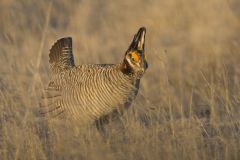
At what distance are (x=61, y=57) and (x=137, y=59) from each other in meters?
1.23

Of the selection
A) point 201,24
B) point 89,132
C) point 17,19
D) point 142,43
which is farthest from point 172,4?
point 89,132

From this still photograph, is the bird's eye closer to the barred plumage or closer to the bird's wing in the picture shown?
the barred plumage

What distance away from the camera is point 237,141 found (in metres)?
5.26

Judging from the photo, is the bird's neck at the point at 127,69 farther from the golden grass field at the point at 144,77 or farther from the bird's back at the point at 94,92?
the golden grass field at the point at 144,77

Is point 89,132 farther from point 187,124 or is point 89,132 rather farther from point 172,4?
point 172,4

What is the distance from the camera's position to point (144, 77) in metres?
8.42

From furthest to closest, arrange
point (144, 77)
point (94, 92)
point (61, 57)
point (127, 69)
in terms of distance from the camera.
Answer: point (144, 77), point (61, 57), point (127, 69), point (94, 92)

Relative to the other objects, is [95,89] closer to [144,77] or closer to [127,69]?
[127,69]

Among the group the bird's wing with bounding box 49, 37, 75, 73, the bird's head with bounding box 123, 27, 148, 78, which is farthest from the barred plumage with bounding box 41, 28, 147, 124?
the bird's wing with bounding box 49, 37, 75, 73

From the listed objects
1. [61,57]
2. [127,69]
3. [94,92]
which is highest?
[61,57]

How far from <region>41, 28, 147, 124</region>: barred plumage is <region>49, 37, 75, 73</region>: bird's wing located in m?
0.44

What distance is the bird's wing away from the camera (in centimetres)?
699

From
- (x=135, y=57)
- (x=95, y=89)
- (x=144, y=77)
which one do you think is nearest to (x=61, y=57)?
(x=135, y=57)

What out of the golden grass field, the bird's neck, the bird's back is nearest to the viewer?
the golden grass field
